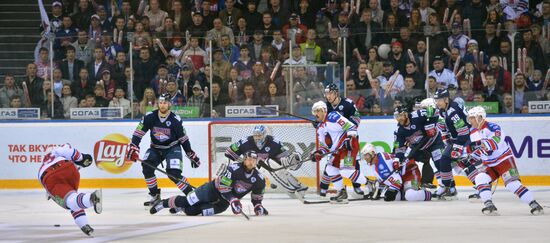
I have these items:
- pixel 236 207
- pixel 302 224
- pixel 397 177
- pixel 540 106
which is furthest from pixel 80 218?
pixel 540 106

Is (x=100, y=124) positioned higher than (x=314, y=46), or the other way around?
(x=314, y=46)

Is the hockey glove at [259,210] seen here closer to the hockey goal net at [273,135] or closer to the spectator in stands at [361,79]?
the hockey goal net at [273,135]

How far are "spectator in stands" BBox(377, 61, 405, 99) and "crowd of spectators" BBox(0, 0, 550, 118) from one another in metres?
0.01

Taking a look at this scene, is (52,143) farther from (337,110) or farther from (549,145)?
(549,145)

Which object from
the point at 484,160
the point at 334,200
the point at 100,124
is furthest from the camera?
the point at 100,124

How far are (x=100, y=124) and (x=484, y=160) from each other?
6835mm

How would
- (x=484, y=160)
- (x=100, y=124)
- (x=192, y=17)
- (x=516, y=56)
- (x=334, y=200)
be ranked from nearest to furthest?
1. (x=484, y=160)
2. (x=334, y=200)
3. (x=516, y=56)
4. (x=100, y=124)
5. (x=192, y=17)

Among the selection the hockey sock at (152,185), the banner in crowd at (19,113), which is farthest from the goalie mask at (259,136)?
the banner in crowd at (19,113)

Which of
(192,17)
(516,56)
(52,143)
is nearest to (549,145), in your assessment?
(516,56)

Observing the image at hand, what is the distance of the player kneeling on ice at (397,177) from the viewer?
1398cm

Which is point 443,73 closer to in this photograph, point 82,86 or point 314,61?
point 314,61

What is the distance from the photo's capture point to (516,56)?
611 inches

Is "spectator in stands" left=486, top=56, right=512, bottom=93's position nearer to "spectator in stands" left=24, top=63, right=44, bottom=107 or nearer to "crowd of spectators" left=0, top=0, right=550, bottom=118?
"crowd of spectators" left=0, top=0, right=550, bottom=118

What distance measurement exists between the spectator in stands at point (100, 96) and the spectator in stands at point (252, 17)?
2519mm
